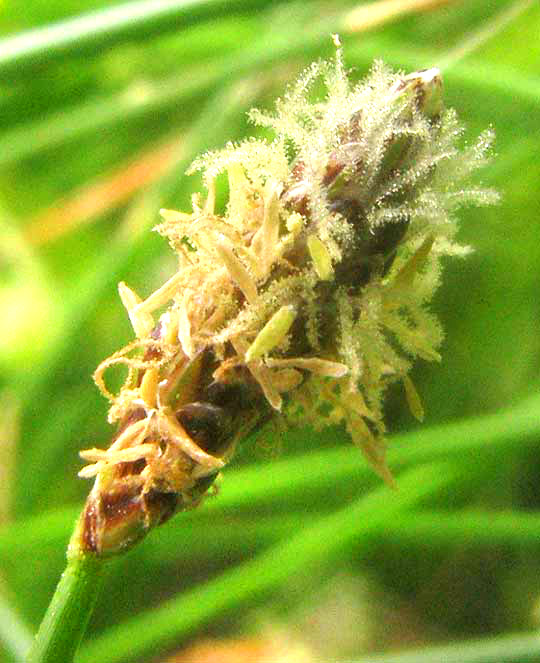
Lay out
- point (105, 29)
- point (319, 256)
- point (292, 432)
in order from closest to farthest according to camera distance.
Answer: point (319, 256) → point (105, 29) → point (292, 432)

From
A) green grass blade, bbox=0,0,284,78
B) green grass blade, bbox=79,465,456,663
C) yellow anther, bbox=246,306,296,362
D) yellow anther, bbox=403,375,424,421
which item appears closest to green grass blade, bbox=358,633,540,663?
green grass blade, bbox=79,465,456,663

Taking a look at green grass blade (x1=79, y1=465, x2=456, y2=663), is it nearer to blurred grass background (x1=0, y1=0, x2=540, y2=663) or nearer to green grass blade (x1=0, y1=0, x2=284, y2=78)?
blurred grass background (x1=0, y1=0, x2=540, y2=663)

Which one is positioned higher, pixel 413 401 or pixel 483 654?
pixel 413 401

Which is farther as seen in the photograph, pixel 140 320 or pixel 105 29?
pixel 105 29

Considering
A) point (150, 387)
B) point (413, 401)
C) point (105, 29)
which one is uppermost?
A: point (105, 29)

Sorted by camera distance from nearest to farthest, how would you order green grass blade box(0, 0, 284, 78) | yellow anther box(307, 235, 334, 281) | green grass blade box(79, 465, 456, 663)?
1. yellow anther box(307, 235, 334, 281)
2. green grass blade box(0, 0, 284, 78)
3. green grass blade box(79, 465, 456, 663)

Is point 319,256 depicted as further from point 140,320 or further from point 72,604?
point 72,604

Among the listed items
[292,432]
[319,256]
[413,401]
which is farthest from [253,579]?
[319,256]
